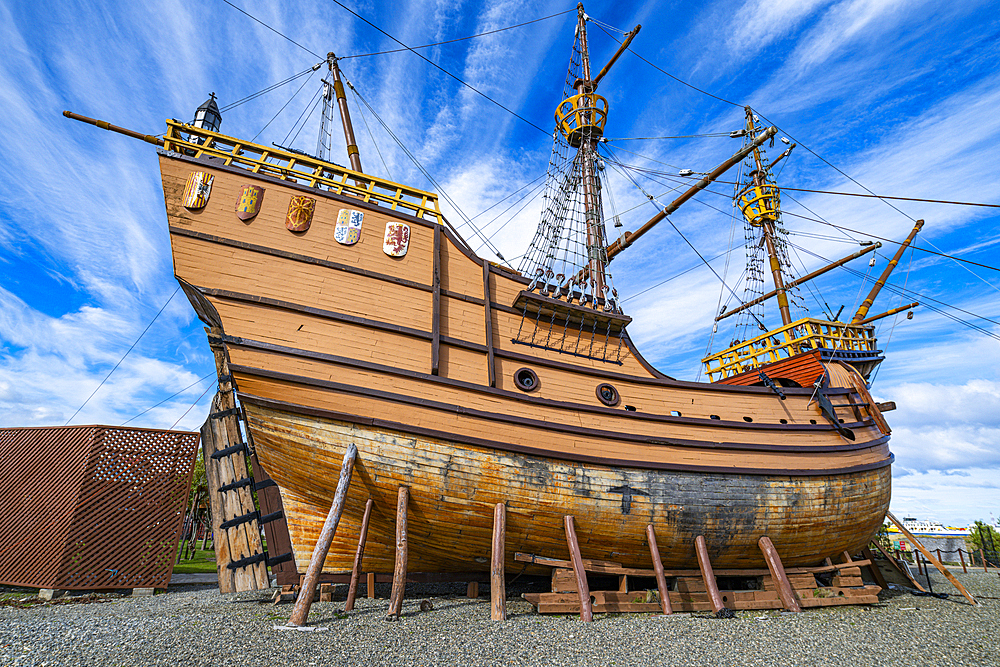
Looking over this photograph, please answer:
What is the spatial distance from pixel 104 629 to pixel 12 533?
4299mm

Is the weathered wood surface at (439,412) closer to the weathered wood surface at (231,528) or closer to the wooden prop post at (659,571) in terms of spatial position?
the wooden prop post at (659,571)

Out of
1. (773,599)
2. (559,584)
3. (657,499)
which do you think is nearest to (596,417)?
(657,499)

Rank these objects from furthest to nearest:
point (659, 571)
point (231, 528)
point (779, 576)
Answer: point (779, 576), point (231, 528), point (659, 571)

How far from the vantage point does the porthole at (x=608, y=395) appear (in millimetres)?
8516

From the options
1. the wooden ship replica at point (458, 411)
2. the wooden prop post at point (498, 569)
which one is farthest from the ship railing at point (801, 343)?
the wooden prop post at point (498, 569)

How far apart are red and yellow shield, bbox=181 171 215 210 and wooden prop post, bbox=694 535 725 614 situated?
398 inches

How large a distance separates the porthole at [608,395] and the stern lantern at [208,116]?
942 cm

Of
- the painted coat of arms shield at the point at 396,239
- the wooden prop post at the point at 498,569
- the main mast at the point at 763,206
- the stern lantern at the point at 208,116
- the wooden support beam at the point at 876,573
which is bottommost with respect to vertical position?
the wooden support beam at the point at 876,573

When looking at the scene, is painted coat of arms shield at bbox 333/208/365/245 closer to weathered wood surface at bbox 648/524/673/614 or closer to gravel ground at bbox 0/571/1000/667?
gravel ground at bbox 0/571/1000/667

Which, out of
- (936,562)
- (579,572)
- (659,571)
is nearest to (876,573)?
(936,562)

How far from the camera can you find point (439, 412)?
22.7 feet

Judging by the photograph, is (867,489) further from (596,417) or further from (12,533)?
(12,533)

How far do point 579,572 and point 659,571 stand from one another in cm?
156

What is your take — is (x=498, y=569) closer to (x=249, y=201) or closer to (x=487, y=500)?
(x=487, y=500)
